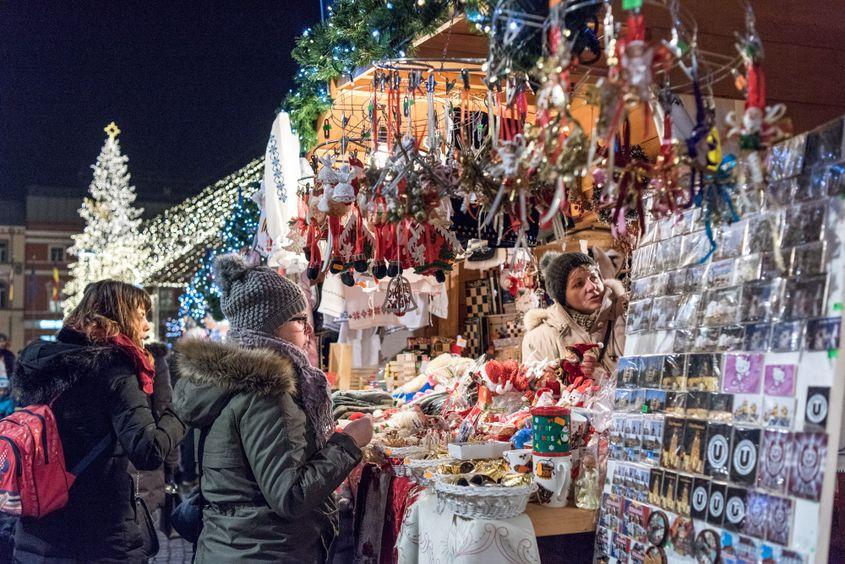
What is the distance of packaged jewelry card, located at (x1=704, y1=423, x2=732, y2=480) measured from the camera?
1.94m

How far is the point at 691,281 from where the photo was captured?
222 centimetres

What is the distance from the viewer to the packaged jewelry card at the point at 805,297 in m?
1.72

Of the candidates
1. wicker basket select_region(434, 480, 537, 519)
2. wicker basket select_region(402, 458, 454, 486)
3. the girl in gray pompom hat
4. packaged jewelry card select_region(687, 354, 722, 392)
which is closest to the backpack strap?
the girl in gray pompom hat

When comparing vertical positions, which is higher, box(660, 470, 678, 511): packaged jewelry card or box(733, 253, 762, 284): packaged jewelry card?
box(733, 253, 762, 284): packaged jewelry card

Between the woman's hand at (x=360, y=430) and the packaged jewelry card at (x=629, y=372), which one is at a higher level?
the packaged jewelry card at (x=629, y=372)

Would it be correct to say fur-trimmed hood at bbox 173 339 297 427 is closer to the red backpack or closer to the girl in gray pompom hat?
the girl in gray pompom hat

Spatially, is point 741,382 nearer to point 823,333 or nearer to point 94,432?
point 823,333

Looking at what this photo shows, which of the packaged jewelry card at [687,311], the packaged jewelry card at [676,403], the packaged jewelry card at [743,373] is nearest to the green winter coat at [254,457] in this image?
the packaged jewelry card at [676,403]

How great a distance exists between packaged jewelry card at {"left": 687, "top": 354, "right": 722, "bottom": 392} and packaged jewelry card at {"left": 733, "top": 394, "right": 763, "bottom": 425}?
10cm

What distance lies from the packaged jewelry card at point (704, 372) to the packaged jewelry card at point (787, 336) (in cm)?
21

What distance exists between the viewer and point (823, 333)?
1.70 m

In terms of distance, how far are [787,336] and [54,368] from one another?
2690 millimetres

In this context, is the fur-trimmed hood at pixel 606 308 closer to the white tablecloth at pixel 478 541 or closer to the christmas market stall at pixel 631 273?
the christmas market stall at pixel 631 273

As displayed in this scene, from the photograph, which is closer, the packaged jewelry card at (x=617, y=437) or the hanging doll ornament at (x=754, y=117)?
the hanging doll ornament at (x=754, y=117)
